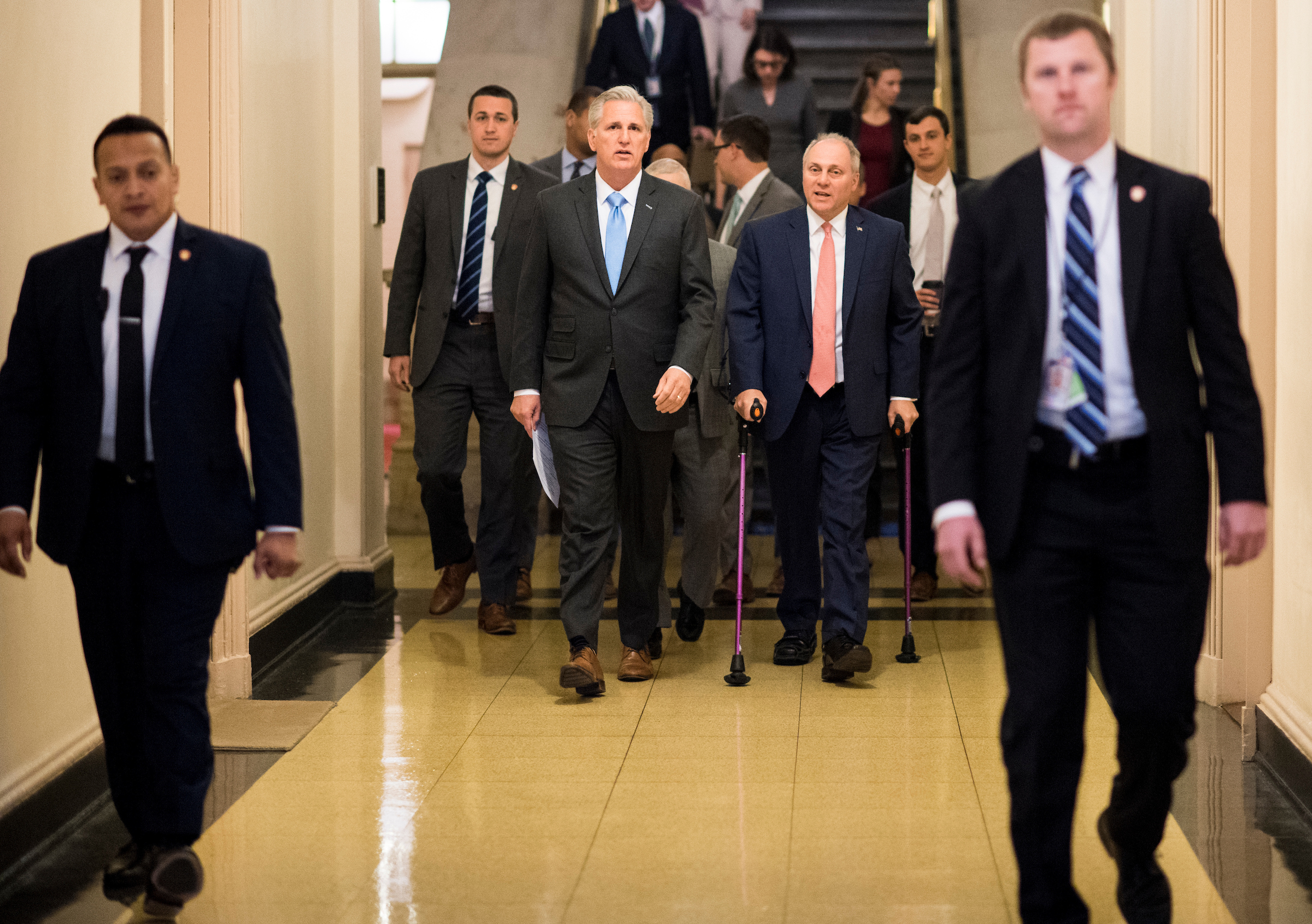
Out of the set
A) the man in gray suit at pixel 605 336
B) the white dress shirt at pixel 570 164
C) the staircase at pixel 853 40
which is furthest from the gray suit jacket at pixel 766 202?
the staircase at pixel 853 40

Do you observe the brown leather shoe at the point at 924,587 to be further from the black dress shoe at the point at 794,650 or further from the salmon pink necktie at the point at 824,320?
the salmon pink necktie at the point at 824,320

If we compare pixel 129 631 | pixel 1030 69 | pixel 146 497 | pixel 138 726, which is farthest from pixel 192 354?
pixel 1030 69

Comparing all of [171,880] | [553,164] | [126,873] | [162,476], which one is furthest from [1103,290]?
[553,164]

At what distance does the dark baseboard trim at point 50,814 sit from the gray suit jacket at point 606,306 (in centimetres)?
184

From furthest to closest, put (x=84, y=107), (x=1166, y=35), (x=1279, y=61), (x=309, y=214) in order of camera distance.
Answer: (x=309, y=214)
(x=1166, y=35)
(x=1279, y=61)
(x=84, y=107)

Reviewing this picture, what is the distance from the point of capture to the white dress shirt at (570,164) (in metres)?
7.29

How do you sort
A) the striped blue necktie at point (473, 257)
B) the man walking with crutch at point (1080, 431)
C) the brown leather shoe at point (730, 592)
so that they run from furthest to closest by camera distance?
the brown leather shoe at point (730, 592) < the striped blue necktie at point (473, 257) < the man walking with crutch at point (1080, 431)

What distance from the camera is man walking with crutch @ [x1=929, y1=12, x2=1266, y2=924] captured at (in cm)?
268

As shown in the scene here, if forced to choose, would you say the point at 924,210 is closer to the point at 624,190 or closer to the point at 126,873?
the point at 624,190

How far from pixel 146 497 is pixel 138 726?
485 mm

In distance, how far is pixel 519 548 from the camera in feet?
21.4

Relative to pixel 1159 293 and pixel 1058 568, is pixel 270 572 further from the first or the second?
pixel 1159 293

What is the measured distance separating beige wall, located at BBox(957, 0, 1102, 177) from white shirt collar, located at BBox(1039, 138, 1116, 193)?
6.56 m

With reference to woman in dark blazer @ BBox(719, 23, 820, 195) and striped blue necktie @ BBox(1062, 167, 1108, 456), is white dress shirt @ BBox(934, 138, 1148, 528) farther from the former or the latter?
woman in dark blazer @ BBox(719, 23, 820, 195)
